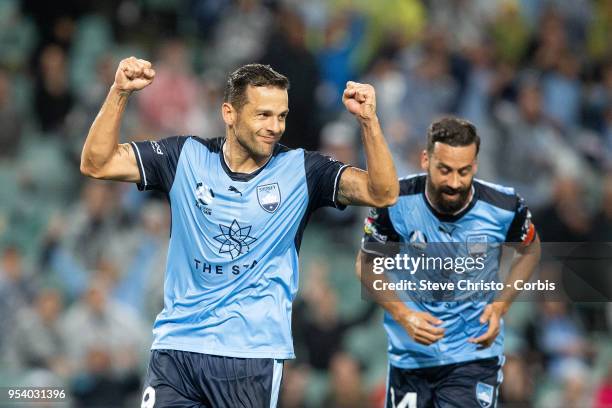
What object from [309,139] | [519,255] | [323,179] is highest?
[309,139]

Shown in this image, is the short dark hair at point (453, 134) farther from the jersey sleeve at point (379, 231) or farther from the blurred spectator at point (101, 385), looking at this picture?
the blurred spectator at point (101, 385)

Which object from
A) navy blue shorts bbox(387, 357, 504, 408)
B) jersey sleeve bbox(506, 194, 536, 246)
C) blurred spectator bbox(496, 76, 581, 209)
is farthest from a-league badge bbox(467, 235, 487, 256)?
blurred spectator bbox(496, 76, 581, 209)

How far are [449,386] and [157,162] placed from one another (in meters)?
2.48

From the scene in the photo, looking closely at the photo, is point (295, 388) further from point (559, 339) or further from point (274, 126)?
point (274, 126)

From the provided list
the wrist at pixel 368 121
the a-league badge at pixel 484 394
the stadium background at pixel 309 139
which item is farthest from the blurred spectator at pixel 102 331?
the wrist at pixel 368 121

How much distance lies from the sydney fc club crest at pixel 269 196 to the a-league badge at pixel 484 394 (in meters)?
2.06

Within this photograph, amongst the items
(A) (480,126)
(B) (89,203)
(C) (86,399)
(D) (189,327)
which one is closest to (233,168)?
(D) (189,327)

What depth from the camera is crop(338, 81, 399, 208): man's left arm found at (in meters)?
5.16

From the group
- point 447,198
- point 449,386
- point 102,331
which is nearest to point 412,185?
point 447,198

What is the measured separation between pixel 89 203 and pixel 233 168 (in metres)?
6.34

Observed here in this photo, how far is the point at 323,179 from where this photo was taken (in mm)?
5555

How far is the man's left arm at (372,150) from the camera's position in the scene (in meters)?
5.16

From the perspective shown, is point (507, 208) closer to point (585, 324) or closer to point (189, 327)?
point (189, 327)

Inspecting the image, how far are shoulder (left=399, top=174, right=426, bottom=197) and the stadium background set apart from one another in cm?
377
